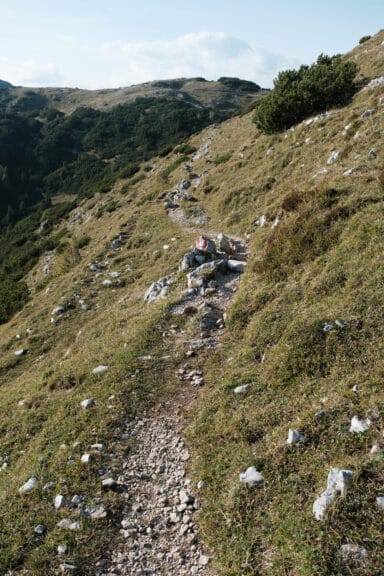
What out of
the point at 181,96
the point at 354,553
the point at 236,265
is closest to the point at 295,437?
the point at 354,553

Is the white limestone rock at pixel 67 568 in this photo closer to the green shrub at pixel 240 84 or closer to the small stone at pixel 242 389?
the small stone at pixel 242 389

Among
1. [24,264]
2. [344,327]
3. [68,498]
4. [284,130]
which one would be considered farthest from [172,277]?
[24,264]

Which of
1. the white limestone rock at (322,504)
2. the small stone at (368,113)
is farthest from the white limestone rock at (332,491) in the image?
the small stone at (368,113)

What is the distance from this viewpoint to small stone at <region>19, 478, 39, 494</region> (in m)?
8.51

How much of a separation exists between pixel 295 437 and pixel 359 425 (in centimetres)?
113

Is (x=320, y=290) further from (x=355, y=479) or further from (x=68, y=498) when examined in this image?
(x=68, y=498)

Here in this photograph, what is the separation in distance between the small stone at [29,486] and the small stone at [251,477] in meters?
4.53

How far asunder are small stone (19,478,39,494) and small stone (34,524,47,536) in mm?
1079

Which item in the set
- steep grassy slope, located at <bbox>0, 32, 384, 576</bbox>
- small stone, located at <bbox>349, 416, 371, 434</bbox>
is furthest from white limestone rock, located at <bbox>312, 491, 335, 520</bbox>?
small stone, located at <bbox>349, 416, 371, 434</bbox>

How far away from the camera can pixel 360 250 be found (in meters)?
11.1

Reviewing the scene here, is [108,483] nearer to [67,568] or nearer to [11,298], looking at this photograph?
[67,568]

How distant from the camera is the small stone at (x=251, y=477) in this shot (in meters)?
6.99

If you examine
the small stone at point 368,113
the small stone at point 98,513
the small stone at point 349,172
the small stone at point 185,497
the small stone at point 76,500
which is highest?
the small stone at point 368,113

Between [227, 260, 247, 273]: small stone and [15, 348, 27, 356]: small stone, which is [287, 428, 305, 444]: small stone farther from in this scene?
[15, 348, 27, 356]: small stone
